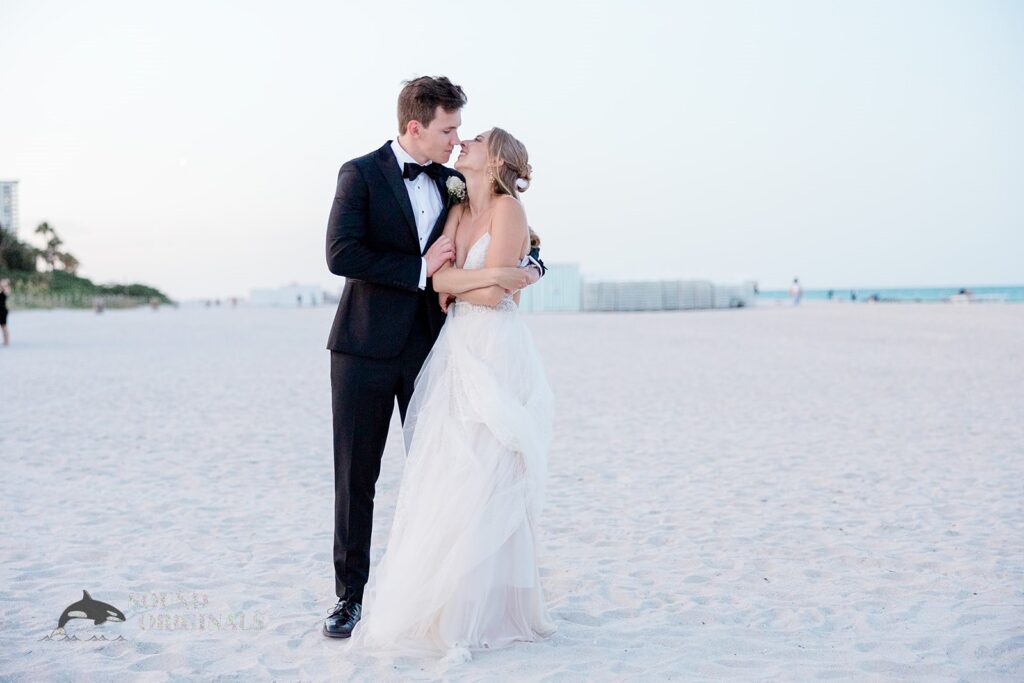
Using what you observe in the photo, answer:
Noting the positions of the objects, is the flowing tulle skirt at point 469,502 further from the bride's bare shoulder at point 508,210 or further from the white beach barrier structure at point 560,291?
the white beach barrier structure at point 560,291

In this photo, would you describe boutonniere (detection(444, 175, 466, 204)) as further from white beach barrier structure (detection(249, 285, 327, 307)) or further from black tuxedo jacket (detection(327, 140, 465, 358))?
white beach barrier structure (detection(249, 285, 327, 307))

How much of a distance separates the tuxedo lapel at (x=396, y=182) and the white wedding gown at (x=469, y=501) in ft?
0.97

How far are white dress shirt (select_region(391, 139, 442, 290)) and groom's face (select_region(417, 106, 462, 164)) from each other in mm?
89

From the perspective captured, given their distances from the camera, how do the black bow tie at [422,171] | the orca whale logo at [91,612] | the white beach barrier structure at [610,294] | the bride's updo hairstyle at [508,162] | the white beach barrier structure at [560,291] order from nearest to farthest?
the bride's updo hairstyle at [508,162] < the black bow tie at [422,171] < the orca whale logo at [91,612] < the white beach barrier structure at [610,294] < the white beach barrier structure at [560,291]

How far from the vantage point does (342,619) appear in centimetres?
375

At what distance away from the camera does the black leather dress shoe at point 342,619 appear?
372 cm

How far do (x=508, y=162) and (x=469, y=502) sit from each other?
131cm

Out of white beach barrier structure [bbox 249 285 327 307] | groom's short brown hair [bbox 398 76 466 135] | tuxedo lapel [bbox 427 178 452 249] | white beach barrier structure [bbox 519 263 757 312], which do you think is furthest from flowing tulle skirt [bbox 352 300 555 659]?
white beach barrier structure [bbox 249 285 327 307]

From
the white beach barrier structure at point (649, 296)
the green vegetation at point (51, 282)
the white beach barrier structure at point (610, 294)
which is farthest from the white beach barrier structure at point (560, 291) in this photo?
the green vegetation at point (51, 282)

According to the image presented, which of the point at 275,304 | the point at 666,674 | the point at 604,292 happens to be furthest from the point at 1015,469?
A: the point at 275,304

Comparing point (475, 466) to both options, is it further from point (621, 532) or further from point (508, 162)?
point (621, 532)

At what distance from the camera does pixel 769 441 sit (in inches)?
348

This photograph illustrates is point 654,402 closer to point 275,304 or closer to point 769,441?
point 769,441

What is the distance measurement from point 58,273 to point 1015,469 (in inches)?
3249
